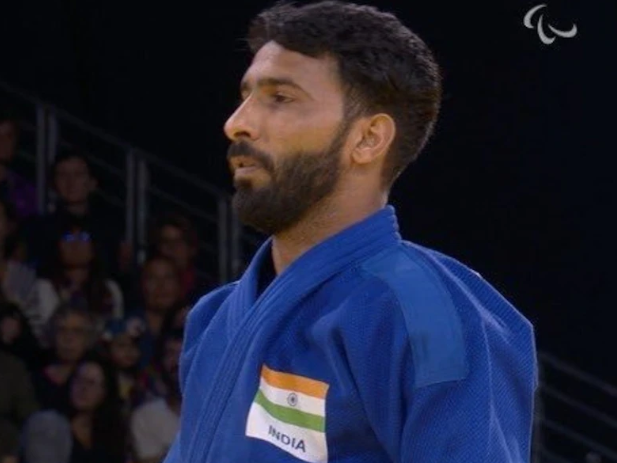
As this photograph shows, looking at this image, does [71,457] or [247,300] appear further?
[71,457]

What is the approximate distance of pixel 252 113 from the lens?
8.47ft

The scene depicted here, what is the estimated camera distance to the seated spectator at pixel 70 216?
8.42m

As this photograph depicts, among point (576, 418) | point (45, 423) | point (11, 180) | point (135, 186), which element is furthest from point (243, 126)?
Answer: point (576, 418)

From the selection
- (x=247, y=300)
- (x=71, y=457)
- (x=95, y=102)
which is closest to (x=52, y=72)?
(x=95, y=102)

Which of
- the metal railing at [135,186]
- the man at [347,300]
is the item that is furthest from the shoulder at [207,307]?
the metal railing at [135,186]

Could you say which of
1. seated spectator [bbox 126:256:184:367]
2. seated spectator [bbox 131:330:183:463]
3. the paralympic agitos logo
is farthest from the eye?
seated spectator [bbox 126:256:184:367]

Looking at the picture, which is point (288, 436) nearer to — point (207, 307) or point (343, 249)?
point (343, 249)

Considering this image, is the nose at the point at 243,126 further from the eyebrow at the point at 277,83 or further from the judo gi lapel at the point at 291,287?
the judo gi lapel at the point at 291,287

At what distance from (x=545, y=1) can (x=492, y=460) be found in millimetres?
5380

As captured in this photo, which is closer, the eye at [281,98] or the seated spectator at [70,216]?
the eye at [281,98]

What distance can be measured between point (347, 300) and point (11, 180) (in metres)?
6.59

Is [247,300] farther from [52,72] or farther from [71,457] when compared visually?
[52,72]

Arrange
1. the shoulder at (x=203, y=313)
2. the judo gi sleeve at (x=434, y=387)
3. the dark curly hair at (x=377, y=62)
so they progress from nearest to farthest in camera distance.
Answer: the judo gi sleeve at (x=434, y=387) → the dark curly hair at (x=377, y=62) → the shoulder at (x=203, y=313)

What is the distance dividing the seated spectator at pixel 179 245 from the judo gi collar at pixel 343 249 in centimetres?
600
